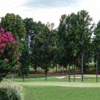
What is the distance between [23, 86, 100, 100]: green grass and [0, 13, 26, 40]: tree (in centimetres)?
3588

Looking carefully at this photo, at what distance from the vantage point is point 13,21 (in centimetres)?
5309

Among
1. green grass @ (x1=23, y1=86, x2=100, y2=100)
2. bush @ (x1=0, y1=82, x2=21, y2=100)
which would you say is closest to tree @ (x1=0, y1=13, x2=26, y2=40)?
green grass @ (x1=23, y1=86, x2=100, y2=100)


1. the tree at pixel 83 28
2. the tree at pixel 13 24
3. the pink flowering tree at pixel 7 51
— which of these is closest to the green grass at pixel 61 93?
the pink flowering tree at pixel 7 51

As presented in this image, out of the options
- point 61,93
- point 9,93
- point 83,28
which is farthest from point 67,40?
point 9,93

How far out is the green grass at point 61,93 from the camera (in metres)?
14.6

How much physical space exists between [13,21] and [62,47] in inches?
807

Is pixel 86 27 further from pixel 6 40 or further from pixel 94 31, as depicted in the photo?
pixel 6 40

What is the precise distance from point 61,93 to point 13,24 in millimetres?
39514

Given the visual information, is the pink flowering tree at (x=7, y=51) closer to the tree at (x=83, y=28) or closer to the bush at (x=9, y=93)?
the bush at (x=9, y=93)

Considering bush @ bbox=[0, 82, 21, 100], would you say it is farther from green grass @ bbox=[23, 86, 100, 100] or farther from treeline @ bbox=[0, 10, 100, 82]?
treeline @ bbox=[0, 10, 100, 82]

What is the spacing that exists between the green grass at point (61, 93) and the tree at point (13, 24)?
3588 cm

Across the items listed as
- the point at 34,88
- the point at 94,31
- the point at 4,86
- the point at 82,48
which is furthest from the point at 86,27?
the point at 4,86

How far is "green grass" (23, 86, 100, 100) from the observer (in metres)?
14.6

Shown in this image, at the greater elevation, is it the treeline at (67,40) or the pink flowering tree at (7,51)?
the treeline at (67,40)
